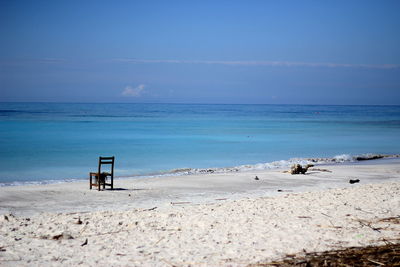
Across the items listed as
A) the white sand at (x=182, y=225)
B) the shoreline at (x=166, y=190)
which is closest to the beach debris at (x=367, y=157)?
the shoreline at (x=166, y=190)

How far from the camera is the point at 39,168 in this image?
→ 63.7ft

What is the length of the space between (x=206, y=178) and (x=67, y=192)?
5133 mm

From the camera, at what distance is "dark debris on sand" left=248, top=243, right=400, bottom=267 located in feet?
18.1

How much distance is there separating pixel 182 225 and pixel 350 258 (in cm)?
305

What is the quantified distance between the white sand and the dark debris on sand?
30cm

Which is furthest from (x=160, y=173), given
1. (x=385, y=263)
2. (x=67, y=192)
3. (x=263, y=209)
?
(x=385, y=263)

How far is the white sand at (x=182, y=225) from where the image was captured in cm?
621

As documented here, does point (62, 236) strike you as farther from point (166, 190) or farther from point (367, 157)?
point (367, 157)

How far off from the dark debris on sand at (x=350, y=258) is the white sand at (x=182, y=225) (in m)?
0.30

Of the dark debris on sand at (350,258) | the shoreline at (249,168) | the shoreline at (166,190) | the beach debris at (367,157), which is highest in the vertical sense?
the beach debris at (367,157)

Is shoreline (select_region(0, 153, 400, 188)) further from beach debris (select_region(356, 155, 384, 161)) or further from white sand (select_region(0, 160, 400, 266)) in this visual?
white sand (select_region(0, 160, 400, 266))

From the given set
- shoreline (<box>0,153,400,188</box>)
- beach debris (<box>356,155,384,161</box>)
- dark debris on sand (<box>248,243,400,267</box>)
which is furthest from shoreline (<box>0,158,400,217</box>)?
beach debris (<box>356,155,384,161</box>)

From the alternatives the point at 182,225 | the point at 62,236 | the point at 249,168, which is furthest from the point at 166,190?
the point at 249,168

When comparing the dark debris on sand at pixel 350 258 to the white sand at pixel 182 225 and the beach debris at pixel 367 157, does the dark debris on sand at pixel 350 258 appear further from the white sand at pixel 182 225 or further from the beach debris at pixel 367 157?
the beach debris at pixel 367 157
